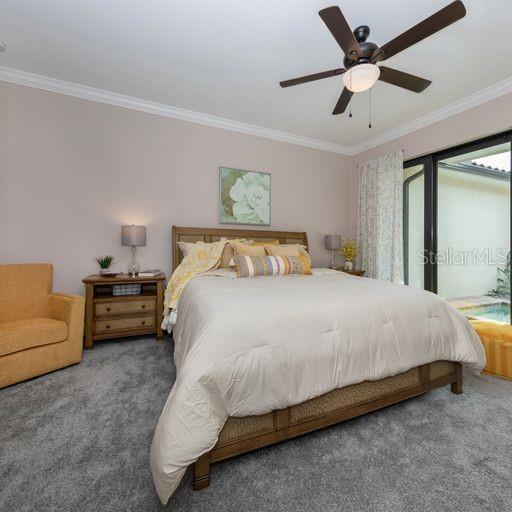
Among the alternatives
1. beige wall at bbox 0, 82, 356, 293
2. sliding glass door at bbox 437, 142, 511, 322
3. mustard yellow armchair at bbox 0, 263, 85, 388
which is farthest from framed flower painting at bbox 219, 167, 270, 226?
sliding glass door at bbox 437, 142, 511, 322

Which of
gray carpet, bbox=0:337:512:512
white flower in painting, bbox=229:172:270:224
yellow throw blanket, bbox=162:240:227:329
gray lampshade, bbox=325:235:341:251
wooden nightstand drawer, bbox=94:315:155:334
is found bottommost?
gray carpet, bbox=0:337:512:512

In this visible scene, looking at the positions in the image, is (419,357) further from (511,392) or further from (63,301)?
(63,301)

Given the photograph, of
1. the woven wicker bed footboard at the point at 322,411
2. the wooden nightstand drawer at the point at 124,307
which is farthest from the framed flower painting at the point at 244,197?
the woven wicker bed footboard at the point at 322,411

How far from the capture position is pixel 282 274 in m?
2.89

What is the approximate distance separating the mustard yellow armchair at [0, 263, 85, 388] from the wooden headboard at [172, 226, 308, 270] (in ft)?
4.22

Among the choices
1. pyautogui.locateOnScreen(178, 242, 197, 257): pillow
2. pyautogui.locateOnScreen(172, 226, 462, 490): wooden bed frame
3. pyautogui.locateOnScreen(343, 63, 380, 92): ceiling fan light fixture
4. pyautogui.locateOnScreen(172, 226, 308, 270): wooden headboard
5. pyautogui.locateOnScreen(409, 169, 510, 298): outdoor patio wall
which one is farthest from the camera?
pyautogui.locateOnScreen(172, 226, 308, 270): wooden headboard

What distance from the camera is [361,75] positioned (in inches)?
68.9

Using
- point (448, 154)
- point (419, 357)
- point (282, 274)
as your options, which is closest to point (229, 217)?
point (282, 274)

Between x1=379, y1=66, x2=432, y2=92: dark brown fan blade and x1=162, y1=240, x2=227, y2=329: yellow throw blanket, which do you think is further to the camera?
x1=162, y1=240, x2=227, y2=329: yellow throw blanket

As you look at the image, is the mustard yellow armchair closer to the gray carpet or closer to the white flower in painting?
the gray carpet

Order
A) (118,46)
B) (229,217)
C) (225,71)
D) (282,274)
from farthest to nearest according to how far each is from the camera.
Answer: (229,217)
(282,274)
(225,71)
(118,46)

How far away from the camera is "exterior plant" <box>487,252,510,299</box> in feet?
9.83

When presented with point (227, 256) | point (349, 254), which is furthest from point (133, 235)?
point (349, 254)

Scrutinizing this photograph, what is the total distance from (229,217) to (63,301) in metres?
2.21
